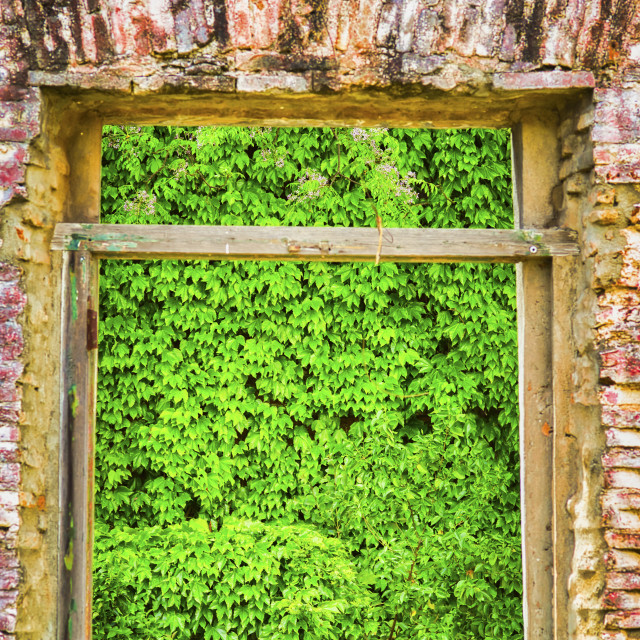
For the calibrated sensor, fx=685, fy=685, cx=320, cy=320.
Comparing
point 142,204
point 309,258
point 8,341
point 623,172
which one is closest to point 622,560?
point 623,172

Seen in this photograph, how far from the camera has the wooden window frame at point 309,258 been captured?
2.20 meters

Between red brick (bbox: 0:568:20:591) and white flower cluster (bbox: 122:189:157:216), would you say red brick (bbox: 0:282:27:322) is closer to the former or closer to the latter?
red brick (bbox: 0:568:20:591)

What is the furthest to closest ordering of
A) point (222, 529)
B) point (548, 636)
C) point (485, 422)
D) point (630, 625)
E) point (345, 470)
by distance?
point (485, 422)
point (222, 529)
point (345, 470)
point (548, 636)
point (630, 625)

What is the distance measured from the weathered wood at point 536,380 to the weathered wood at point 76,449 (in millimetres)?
1446

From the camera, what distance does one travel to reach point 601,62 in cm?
215

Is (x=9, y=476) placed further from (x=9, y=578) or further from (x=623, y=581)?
(x=623, y=581)

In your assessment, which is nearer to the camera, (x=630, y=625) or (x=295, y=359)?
(x=630, y=625)

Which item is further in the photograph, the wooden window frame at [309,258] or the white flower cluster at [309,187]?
the white flower cluster at [309,187]

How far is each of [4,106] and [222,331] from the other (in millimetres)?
2555

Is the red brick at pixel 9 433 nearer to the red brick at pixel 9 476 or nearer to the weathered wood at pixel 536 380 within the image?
the red brick at pixel 9 476

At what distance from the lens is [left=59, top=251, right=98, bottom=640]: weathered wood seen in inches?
85.7

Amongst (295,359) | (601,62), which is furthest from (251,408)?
(601,62)

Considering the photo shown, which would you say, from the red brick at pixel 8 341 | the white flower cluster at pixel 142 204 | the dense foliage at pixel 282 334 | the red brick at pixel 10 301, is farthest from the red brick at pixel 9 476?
the white flower cluster at pixel 142 204

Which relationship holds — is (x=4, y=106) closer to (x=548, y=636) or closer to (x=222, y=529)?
(x=548, y=636)
